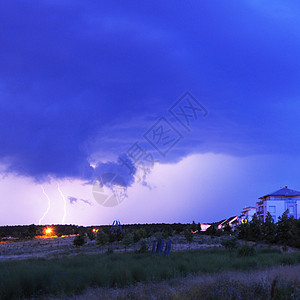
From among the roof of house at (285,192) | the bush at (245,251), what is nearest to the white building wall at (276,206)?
the roof of house at (285,192)

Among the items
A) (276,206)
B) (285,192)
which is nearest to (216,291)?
(276,206)

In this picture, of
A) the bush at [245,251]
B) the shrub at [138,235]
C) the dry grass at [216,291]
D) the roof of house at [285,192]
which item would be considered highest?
the roof of house at [285,192]

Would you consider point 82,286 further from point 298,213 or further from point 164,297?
point 298,213

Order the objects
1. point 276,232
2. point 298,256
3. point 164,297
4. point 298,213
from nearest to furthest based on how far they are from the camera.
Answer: point 164,297, point 298,256, point 276,232, point 298,213

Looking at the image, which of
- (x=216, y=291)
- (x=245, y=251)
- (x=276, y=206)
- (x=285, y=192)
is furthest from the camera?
(x=285, y=192)

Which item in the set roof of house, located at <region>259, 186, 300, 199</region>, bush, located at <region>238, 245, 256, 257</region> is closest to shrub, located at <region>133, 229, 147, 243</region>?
bush, located at <region>238, 245, 256, 257</region>

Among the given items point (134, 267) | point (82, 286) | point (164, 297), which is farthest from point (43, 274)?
point (164, 297)

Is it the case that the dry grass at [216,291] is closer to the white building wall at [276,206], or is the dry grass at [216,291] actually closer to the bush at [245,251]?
the bush at [245,251]

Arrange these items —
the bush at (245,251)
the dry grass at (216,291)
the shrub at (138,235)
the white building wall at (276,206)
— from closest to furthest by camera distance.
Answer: the dry grass at (216,291) < the bush at (245,251) < the shrub at (138,235) < the white building wall at (276,206)

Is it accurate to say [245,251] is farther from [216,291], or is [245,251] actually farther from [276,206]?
[276,206]

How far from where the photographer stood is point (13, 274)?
44.5 ft

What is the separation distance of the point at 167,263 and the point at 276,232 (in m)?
40.3

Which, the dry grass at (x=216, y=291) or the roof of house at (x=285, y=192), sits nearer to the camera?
the dry grass at (x=216, y=291)

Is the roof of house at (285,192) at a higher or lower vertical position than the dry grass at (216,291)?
higher
